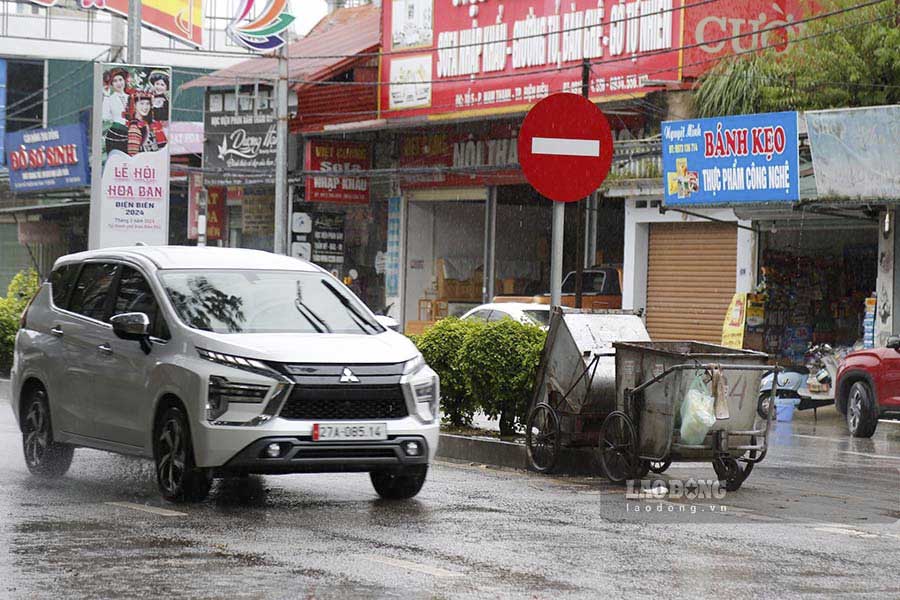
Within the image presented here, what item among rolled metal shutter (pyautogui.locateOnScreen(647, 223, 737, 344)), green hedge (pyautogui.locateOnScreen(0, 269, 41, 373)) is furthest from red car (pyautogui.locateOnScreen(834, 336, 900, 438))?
green hedge (pyautogui.locateOnScreen(0, 269, 41, 373))

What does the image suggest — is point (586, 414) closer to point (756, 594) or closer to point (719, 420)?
point (719, 420)

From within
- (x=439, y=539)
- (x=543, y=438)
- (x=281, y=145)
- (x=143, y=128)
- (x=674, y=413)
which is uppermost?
(x=281, y=145)

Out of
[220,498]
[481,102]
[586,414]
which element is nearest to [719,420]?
[586,414]

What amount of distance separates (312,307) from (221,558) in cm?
326

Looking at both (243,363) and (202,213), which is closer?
(243,363)

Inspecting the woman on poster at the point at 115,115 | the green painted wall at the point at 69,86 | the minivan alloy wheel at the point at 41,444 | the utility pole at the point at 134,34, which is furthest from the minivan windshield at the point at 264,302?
the green painted wall at the point at 69,86

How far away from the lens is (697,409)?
11.0m

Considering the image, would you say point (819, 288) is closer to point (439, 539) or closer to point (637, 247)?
point (637, 247)

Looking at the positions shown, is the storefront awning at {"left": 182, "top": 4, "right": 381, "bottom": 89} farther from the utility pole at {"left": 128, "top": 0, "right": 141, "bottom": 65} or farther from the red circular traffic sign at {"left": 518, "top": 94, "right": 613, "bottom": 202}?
the red circular traffic sign at {"left": 518, "top": 94, "right": 613, "bottom": 202}

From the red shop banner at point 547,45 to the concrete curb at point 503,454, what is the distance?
1471 cm

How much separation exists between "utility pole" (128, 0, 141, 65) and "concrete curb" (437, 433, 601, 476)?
50.1 ft

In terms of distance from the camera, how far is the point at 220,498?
1043 cm

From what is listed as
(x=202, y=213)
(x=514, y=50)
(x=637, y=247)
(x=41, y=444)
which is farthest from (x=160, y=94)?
(x=202, y=213)

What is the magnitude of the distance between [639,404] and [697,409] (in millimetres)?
578
